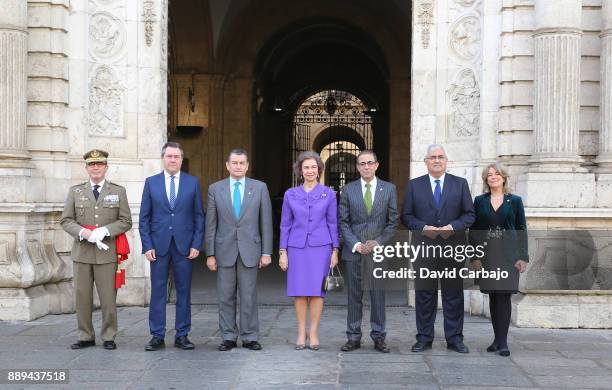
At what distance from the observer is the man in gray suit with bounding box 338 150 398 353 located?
26.0ft

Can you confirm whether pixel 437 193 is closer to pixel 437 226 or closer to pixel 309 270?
pixel 437 226

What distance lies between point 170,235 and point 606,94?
5371 mm

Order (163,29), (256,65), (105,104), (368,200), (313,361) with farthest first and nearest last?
(256,65), (163,29), (105,104), (368,200), (313,361)

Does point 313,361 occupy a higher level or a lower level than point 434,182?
lower

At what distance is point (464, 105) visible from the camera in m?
10.9

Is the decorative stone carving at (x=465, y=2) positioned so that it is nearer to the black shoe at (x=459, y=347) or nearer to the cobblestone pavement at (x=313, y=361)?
the cobblestone pavement at (x=313, y=361)

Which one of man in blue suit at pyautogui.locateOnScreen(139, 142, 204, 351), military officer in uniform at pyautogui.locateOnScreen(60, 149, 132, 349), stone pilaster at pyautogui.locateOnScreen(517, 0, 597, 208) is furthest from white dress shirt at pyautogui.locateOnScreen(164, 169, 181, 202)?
stone pilaster at pyautogui.locateOnScreen(517, 0, 597, 208)

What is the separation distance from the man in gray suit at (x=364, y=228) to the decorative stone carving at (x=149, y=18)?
172 inches

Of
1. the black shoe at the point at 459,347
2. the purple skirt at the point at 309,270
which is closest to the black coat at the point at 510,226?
the black shoe at the point at 459,347

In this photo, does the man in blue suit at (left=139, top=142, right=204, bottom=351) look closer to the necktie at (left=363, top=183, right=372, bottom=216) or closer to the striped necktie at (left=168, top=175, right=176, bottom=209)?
the striped necktie at (left=168, top=175, right=176, bottom=209)

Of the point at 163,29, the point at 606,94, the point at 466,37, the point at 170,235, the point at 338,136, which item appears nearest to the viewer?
the point at 170,235

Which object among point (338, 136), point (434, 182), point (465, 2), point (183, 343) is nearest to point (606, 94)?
point (465, 2)

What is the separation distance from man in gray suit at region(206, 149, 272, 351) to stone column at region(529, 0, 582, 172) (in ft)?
11.8

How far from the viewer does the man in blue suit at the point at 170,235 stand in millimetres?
8062
